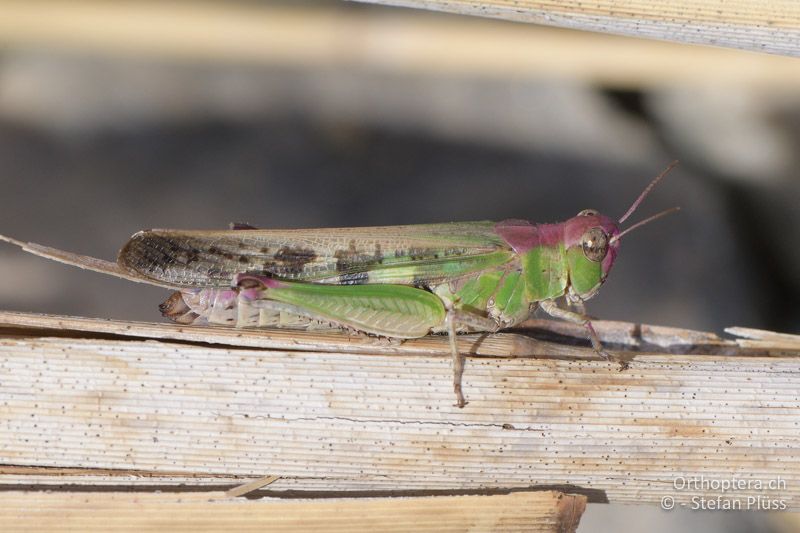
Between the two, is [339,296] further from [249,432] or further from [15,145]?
[15,145]

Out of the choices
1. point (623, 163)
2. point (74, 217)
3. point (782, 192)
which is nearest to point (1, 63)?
point (74, 217)

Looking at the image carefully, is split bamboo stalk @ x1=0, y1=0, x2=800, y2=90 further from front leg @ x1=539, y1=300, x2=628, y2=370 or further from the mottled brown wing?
front leg @ x1=539, y1=300, x2=628, y2=370

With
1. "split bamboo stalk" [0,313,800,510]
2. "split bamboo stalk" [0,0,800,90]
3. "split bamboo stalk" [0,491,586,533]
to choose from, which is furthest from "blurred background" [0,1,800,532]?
"split bamboo stalk" [0,491,586,533]

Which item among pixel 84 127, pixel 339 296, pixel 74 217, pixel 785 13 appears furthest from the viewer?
pixel 84 127

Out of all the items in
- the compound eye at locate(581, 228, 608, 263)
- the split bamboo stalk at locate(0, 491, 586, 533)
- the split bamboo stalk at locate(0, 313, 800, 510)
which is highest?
the compound eye at locate(581, 228, 608, 263)

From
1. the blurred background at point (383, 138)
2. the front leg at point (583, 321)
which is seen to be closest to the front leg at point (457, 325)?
the front leg at point (583, 321)

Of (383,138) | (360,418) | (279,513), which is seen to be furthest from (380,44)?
(279,513)
